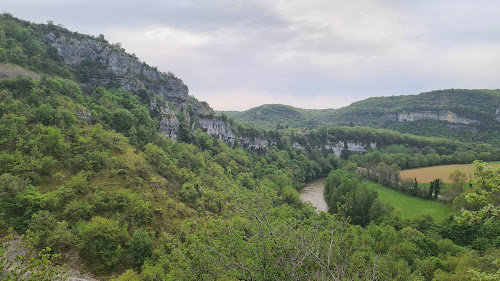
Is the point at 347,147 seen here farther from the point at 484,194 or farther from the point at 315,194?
the point at 484,194

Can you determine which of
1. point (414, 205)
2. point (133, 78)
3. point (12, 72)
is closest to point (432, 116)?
point (414, 205)

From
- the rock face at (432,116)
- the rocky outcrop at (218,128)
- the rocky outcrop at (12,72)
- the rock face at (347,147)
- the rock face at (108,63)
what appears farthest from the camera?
the rock face at (432,116)

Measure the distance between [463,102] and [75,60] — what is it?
189119 millimetres

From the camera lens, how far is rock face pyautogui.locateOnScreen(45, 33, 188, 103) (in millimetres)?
62719

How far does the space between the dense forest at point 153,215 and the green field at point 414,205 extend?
3933 millimetres

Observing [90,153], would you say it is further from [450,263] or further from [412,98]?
[412,98]

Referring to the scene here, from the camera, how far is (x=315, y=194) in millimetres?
71062

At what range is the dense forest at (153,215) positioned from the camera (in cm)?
1027

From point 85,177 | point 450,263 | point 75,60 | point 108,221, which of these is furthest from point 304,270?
point 75,60

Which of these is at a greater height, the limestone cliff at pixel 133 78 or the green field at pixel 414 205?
the limestone cliff at pixel 133 78

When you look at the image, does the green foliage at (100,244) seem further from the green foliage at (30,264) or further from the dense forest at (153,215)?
the green foliage at (30,264)

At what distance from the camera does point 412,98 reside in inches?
7579

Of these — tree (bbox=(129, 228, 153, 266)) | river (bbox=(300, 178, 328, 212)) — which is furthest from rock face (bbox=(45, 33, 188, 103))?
tree (bbox=(129, 228, 153, 266))

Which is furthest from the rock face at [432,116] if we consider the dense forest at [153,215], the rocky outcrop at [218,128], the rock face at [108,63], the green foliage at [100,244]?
the green foliage at [100,244]
